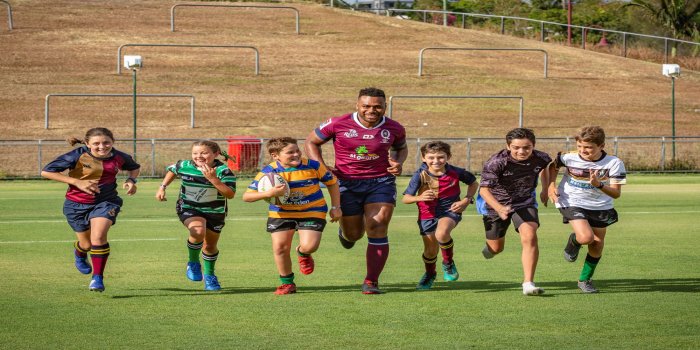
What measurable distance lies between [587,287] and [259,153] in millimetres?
22155

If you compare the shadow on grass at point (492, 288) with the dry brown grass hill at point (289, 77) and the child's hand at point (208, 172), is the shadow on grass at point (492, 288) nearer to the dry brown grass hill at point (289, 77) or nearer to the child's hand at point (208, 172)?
the child's hand at point (208, 172)

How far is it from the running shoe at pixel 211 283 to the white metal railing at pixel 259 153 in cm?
2007

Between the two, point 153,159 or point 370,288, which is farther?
point 153,159

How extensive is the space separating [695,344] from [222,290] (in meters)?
4.57

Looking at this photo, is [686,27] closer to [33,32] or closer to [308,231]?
[33,32]

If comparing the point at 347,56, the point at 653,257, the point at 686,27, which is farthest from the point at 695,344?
the point at 686,27

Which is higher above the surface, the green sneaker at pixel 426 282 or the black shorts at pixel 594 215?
the black shorts at pixel 594 215

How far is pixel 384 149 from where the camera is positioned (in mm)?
10383

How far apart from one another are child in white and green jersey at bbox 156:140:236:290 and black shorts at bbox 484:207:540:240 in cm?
253

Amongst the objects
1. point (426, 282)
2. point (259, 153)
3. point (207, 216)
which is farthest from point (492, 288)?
point (259, 153)

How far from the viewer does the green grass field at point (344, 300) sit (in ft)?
25.4

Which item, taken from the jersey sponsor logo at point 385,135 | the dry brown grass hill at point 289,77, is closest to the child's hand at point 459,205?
the jersey sponsor logo at point 385,135

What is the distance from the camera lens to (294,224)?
→ 10008 millimetres

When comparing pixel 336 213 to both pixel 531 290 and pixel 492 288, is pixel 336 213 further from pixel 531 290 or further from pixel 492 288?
pixel 531 290
